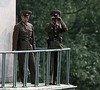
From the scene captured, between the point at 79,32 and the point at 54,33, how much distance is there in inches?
521

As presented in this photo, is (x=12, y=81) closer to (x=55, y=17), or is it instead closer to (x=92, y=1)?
(x=55, y=17)

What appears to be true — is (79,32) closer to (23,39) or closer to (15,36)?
(23,39)

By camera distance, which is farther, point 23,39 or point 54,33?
point 54,33

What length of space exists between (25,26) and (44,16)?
443 inches

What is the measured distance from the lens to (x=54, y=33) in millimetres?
14555

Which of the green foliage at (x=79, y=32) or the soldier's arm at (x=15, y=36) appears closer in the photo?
the soldier's arm at (x=15, y=36)

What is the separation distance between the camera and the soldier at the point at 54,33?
47.3ft

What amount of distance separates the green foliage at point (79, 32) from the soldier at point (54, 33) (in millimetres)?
10020

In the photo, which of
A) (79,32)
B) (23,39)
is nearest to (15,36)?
(23,39)

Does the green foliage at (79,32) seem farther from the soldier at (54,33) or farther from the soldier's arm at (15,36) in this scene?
the soldier's arm at (15,36)

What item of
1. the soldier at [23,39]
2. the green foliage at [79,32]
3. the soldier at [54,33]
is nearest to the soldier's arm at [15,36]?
the soldier at [23,39]

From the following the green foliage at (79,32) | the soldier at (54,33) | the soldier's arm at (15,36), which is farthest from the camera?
the green foliage at (79,32)

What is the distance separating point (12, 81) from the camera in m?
14.4

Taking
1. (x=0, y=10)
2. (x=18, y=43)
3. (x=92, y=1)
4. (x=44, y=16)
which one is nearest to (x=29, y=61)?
(x=18, y=43)
